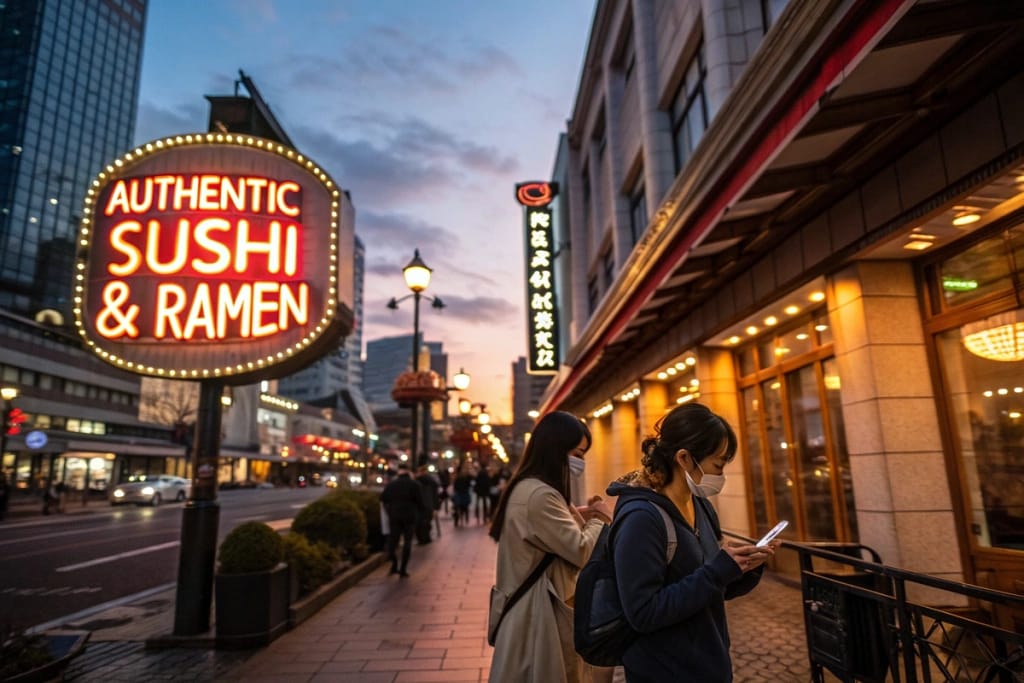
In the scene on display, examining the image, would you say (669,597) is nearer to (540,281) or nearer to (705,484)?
(705,484)

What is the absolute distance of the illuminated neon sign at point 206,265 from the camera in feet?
23.0

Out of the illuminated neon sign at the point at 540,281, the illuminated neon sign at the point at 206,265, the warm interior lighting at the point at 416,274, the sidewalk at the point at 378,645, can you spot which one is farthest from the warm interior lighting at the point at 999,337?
the illuminated neon sign at the point at 540,281

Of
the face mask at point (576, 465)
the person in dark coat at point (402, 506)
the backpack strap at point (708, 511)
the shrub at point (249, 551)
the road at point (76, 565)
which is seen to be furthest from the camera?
the person in dark coat at point (402, 506)

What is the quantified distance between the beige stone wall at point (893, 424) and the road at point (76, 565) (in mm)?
7322

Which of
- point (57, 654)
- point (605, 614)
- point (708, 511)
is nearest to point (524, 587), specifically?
point (605, 614)

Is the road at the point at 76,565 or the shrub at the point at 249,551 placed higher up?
the shrub at the point at 249,551

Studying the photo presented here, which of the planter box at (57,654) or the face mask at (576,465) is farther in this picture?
the planter box at (57,654)

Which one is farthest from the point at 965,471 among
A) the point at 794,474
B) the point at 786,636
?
the point at 794,474

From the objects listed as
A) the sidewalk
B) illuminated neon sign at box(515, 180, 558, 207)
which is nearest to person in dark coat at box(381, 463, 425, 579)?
the sidewalk

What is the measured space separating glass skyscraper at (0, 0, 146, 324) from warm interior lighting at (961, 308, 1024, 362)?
297ft

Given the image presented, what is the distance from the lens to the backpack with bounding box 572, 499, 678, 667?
2.13m

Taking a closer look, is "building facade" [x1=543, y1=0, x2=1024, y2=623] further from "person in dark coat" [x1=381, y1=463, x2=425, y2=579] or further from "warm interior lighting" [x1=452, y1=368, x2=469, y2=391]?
"warm interior lighting" [x1=452, y1=368, x2=469, y2=391]

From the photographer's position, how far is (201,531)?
6.64m

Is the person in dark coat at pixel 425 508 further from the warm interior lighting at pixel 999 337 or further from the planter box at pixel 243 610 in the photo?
the warm interior lighting at pixel 999 337
